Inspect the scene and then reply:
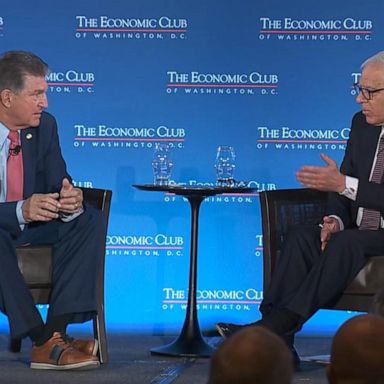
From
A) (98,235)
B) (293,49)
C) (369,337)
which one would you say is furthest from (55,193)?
(369,337)

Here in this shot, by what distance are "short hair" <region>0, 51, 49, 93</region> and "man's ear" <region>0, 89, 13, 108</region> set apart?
1cm

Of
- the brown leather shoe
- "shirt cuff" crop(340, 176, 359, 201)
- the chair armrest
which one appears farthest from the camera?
the chair armrest

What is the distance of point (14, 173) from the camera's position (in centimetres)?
423

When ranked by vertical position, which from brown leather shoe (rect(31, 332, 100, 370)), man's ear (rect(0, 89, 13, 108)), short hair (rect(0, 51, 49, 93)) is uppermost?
short hair (rect(0, 51, 49, 93))

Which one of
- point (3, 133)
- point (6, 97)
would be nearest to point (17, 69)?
point (6, 97)

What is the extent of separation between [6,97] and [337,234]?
56.6 inches

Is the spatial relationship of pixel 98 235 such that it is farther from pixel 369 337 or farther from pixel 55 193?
pixel 369 337

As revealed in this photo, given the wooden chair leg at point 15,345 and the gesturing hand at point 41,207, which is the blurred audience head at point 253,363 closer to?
the gesturing hand at point 41,207

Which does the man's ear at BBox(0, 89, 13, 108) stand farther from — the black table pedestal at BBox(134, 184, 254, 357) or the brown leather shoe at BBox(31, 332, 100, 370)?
the brown leather shoe at BBox(31, 332, 100, 370)

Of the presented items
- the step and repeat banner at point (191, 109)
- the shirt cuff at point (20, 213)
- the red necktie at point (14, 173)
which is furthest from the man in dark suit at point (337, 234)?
the step and repeat banner at point (191, 109)

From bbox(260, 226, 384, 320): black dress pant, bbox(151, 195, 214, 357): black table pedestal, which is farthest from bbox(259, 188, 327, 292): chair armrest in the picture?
bbox(151, 195, 214, 357): black table pedestal

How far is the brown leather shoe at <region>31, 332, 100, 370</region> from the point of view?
12.9ft

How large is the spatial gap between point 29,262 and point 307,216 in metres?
1.23

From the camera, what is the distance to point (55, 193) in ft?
13.3
